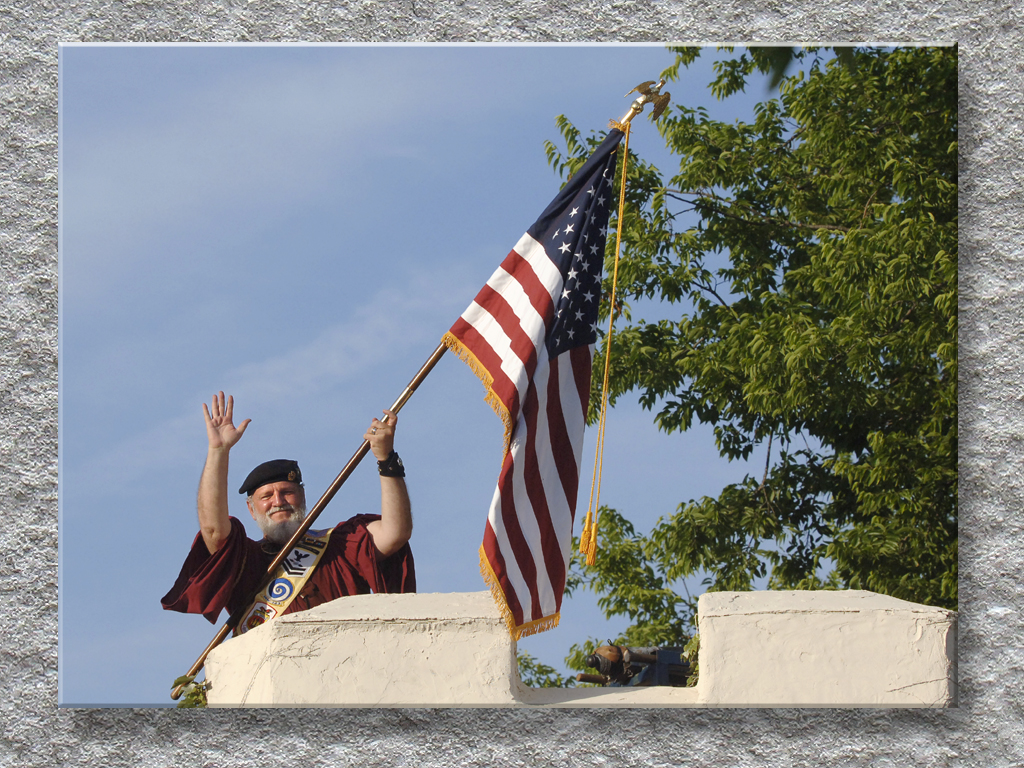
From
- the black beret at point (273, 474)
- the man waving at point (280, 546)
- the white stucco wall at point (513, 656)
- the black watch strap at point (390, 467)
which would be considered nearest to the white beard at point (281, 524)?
the man waving at point (280, 546)

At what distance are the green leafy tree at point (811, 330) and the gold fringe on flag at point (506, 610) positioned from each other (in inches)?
60.6

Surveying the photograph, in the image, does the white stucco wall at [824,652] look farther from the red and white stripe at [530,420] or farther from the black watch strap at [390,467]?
the black watch strap at [390,467]

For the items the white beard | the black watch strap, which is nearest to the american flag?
the black watch strap

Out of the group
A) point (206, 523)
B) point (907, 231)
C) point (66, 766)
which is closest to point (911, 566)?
point (907, 231)

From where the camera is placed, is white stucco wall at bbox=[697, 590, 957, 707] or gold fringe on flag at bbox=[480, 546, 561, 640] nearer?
white stucco wall at bbox=[697, 590, 957, 707]

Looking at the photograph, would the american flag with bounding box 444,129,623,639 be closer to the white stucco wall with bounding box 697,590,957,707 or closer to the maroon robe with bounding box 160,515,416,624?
the maroon robe with bounding box 160,515,416,624

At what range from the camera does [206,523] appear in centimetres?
508

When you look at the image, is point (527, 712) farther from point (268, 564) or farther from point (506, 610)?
point (268, 564)

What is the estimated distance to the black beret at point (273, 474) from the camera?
5.27 metres

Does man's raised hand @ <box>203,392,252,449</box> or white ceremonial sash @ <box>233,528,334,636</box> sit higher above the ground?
man's raised hand @ <box>203,392,252,449</box>

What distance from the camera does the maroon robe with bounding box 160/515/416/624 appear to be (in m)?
5.10

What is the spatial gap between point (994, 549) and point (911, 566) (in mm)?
1121

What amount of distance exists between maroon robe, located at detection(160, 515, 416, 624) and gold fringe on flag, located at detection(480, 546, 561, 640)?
1.35 feet

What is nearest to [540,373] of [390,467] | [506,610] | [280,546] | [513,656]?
[390,467]
